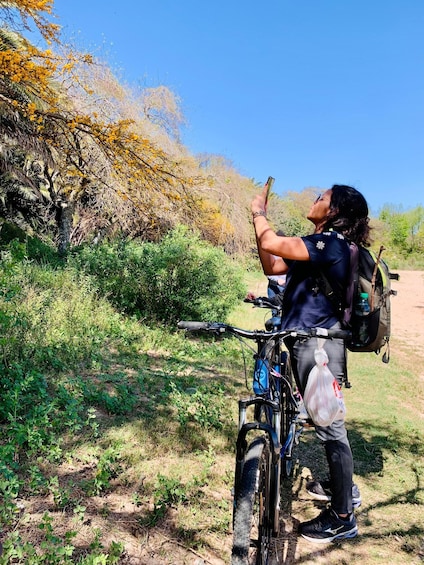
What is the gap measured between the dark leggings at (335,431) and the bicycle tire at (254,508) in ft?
1.94

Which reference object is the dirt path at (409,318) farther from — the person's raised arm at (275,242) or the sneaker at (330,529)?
the person's raised arm at (275,242)

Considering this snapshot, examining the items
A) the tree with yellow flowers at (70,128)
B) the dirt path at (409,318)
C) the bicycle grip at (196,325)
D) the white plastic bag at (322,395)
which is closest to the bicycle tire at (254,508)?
the white plastic bag at (322,395)

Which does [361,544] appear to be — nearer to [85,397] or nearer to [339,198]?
[339,198]

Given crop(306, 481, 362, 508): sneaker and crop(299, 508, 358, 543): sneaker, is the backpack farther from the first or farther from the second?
crop(306, 481, 362, 508): sneaker

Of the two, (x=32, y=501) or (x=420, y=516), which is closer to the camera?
(x=32, y=501)

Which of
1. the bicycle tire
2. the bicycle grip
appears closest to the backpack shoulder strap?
the bicycle grip

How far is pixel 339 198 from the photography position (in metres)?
2.36

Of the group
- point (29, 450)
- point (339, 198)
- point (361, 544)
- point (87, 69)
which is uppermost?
point (87, 69)

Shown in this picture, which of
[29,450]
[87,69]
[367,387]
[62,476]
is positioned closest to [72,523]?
[62,476]

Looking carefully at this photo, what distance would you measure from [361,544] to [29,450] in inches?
85.7

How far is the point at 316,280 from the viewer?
2314 mm

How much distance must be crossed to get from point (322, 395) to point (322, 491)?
1182mm

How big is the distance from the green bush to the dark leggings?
5.41 m

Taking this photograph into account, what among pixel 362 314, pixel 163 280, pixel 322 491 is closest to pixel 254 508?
pixel 362 314
